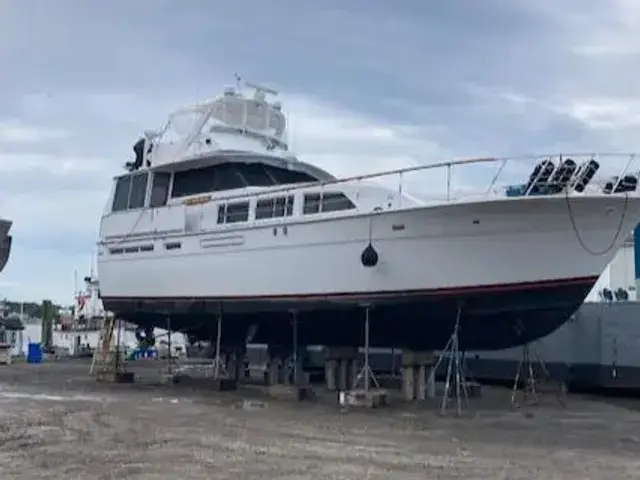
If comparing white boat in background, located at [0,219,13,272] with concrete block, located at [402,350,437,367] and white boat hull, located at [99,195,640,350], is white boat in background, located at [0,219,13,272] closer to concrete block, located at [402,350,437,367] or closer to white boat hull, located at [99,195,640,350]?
white boat hull, located at [99,195,640,350]

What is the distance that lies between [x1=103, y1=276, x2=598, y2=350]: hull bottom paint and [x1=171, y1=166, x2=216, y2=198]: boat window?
2.47 meters

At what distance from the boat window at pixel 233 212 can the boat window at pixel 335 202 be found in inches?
75.6

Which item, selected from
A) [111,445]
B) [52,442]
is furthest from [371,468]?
[52,442]

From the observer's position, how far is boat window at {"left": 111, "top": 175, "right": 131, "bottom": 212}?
68.2 ft

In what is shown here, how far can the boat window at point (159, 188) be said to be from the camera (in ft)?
65.0

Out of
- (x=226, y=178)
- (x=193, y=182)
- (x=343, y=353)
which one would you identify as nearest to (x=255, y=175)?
(x=226, y=178)

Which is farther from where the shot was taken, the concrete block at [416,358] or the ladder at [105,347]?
the ladder at [105,347]

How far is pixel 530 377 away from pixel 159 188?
9.07 metres

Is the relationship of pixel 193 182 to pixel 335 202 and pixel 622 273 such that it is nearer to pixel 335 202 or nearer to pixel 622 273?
pixel 335 202

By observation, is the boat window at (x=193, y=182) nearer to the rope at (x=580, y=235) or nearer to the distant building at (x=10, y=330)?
the rope at (x=580, y=235)

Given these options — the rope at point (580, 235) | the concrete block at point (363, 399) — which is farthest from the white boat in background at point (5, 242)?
the rope at point (580, 235)

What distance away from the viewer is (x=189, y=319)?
1947 centimetres

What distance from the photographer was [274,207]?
16578 millimetres

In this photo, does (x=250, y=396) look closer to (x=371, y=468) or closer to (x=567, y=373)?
(x=567, y=373)
